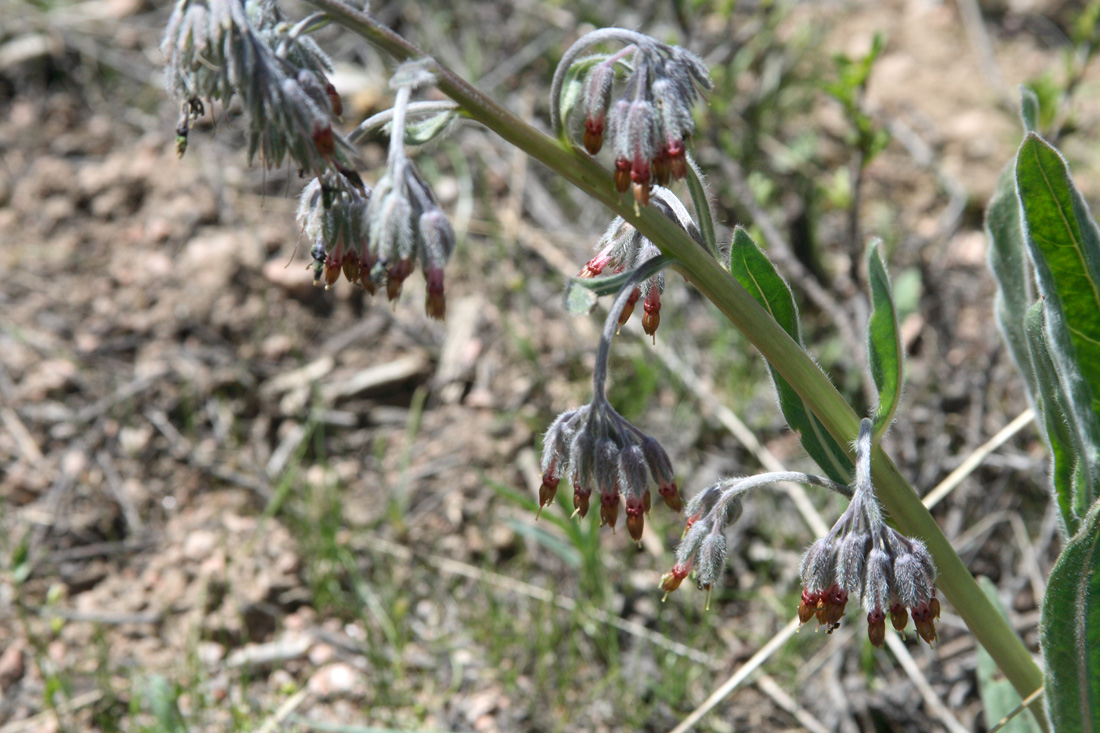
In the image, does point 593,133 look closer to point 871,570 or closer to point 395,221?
point 395,221

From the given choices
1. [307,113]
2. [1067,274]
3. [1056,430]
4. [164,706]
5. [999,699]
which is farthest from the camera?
[164,706]

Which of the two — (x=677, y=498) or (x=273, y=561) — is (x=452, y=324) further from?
(x=677, y=498)

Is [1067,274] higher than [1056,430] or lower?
higher

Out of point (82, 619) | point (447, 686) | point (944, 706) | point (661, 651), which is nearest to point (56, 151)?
point (82, 619)

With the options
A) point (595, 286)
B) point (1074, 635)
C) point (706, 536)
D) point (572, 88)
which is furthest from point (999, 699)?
point (572, 88)

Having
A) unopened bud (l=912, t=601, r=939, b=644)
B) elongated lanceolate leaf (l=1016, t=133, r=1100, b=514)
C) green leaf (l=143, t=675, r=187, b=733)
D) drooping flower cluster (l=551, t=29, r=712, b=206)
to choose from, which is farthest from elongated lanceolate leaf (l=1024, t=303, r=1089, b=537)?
green leaf (l=143, t=675, r=187, b=733)

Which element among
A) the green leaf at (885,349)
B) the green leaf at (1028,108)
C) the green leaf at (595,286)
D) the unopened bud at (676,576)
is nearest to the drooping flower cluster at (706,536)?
the unopened bud at (676,576)
